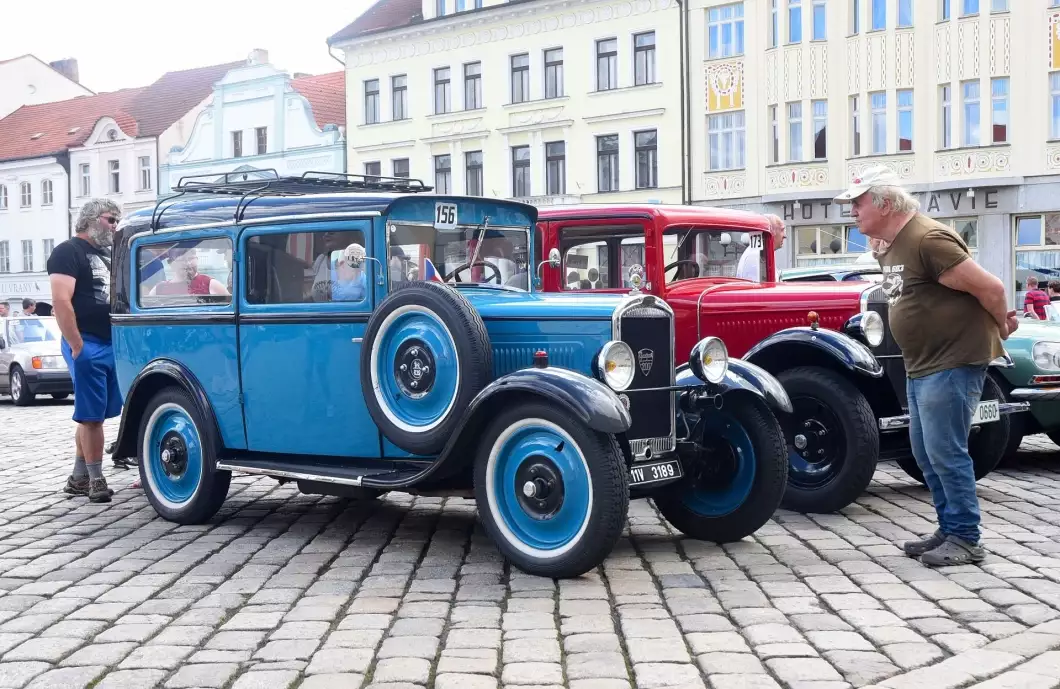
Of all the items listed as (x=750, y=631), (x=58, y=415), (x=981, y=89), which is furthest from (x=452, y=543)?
(x=981, y=89)

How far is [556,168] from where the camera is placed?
34.8m

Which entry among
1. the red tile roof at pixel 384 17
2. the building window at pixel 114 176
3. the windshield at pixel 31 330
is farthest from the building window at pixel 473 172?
the building window at pixel 114 176

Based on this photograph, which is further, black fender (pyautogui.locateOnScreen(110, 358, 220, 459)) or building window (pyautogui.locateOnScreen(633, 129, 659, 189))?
building window (pyautogui.locateOnScreen(633, 129, 659, 189))

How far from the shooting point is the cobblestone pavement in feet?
13.9

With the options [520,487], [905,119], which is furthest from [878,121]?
[520,487]

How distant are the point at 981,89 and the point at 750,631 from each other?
82.8ft

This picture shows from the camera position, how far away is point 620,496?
555cm

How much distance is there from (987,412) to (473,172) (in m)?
29.7

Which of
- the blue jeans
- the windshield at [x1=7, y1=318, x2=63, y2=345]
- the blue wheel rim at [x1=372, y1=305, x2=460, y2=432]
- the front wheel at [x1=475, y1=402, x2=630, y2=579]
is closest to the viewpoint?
the front wheel at [x1=475, y1=402, x2=630, y2=579]

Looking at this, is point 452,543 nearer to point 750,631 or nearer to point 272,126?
point 750,631

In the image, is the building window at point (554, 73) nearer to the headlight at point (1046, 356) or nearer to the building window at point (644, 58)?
the building window at point (644, 58)

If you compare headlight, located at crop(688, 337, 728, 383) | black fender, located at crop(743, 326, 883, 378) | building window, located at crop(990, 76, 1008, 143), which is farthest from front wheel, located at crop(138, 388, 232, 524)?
building window, located at crop(990, 76, 1008, 143)

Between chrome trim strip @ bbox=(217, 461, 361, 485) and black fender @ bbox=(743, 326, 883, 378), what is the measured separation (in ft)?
9.16

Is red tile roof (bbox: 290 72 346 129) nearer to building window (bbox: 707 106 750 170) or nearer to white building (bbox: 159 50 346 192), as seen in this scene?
white building (bbox: 159 50 346 192)
